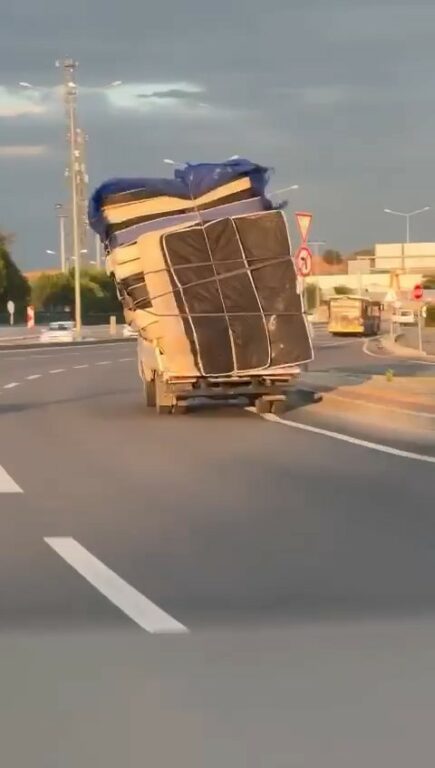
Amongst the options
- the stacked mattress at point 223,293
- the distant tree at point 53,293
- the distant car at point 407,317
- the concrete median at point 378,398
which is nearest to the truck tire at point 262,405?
the concrete median at point 378,398

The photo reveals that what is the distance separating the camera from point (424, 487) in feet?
49.2

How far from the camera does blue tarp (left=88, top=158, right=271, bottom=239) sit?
24.1 m

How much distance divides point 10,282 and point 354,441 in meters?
95.0

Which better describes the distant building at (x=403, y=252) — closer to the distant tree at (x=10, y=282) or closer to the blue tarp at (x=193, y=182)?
the distant tree at (x=10, y=282)

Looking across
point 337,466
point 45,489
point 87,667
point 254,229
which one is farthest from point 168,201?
point 87,667

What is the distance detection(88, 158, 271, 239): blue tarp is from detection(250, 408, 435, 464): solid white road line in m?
3.47

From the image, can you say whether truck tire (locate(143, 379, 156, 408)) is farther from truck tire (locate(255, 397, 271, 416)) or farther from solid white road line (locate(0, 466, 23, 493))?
solid white road line (locate(0, 466, 23, 493))

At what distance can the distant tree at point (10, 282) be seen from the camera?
111 m

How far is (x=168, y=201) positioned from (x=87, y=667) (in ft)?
57.6

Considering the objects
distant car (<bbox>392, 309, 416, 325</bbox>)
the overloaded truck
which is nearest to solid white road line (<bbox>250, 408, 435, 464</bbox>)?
the overloaded truck

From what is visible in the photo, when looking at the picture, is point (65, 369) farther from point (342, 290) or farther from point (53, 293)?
point (342, 290)

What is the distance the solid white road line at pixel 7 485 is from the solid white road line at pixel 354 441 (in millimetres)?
4747

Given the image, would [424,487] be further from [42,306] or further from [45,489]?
[42,306]

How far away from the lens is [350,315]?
97.4 meters
